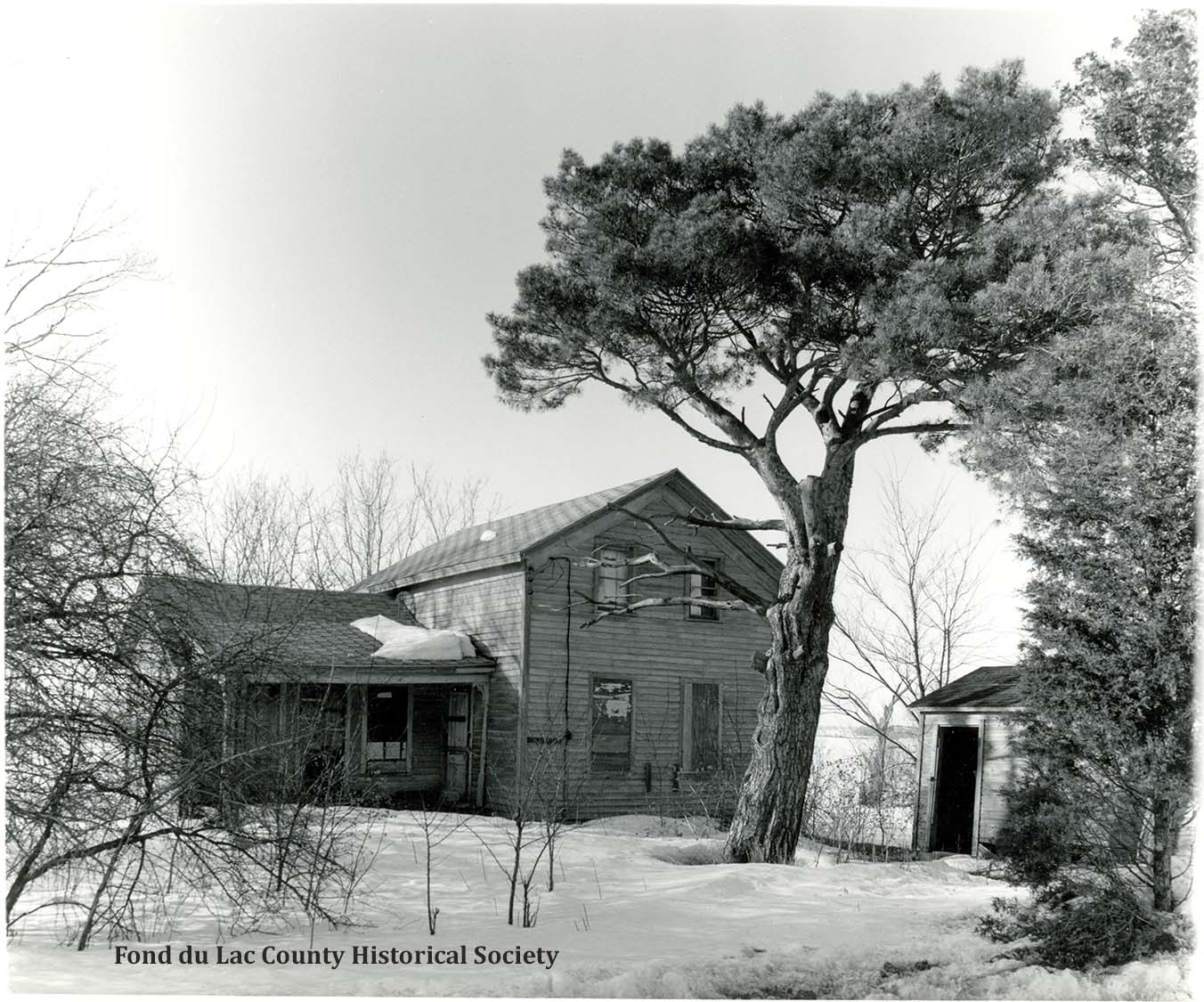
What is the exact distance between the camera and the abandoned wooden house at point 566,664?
17.5 meters

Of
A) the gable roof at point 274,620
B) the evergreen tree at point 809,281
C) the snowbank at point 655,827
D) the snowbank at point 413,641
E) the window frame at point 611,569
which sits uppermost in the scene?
the evergreen tree at point 809,281

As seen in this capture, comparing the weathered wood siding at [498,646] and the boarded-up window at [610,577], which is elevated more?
the boarded-up window at [610,577]

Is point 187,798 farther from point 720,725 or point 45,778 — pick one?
point 720,725

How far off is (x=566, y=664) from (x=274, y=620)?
6.64 meters

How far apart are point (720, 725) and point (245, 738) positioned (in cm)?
1227

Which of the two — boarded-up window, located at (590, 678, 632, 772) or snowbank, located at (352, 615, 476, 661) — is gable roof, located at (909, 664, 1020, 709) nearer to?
boarded-up window, located at (590, 678, 632, 772)

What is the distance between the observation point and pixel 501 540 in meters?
19.4

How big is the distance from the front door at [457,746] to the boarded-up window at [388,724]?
74 centimetres

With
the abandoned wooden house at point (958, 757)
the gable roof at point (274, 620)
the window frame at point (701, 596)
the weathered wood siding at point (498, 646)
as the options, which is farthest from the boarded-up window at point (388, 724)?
the abandoned wooden house at point (958, 757)

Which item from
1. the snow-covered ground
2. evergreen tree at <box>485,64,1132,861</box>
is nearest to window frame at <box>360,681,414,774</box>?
evergreen tree at <box>485,64,1132,861</box>

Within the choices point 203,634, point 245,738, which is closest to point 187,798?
point 245,738

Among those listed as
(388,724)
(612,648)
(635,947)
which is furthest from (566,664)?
(635,947)

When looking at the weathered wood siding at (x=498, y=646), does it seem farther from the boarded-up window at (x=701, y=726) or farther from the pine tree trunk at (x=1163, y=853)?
the pine tree trunk at (x=1163, y=853)

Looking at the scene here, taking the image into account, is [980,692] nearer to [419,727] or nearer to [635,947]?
[635,947]
